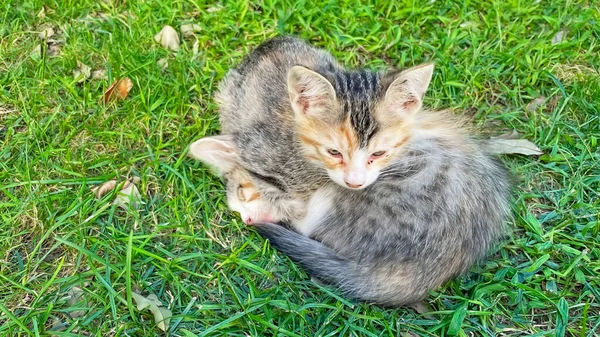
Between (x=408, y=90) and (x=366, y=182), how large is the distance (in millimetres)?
549

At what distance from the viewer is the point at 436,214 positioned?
2.92 m

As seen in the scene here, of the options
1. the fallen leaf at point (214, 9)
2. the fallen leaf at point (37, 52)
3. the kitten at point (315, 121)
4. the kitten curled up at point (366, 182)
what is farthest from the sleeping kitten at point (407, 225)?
the fallen leaf at point (37, 52)

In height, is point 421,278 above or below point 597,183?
below

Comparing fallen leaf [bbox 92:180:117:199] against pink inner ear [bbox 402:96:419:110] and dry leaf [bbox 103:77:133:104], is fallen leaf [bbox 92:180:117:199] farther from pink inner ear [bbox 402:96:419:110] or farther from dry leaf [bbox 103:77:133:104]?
pink inner ear [bbox 402:96:419:110]

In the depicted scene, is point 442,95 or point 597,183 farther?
point 442,95

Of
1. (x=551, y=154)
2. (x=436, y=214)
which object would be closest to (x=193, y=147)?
(x=436, y=214)

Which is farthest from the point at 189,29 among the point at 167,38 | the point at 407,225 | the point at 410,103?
the point at 407,225

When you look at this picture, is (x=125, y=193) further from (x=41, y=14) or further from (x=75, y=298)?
(x=41, y=14)

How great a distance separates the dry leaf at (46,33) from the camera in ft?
13.7

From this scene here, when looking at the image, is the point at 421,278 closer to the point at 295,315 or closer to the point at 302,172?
the point at 295,315

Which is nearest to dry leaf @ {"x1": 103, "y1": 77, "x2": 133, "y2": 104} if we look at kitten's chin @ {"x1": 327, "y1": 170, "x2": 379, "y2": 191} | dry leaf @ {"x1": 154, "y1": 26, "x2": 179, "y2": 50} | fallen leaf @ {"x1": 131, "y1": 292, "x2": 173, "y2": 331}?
dry leaf @ {"x1": 154, "y1": 26, "x2": 179, "y2": 50}

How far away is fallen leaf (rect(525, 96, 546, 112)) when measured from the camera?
12.5 ft

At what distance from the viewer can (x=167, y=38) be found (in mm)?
4145

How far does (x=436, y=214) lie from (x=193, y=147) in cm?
149
